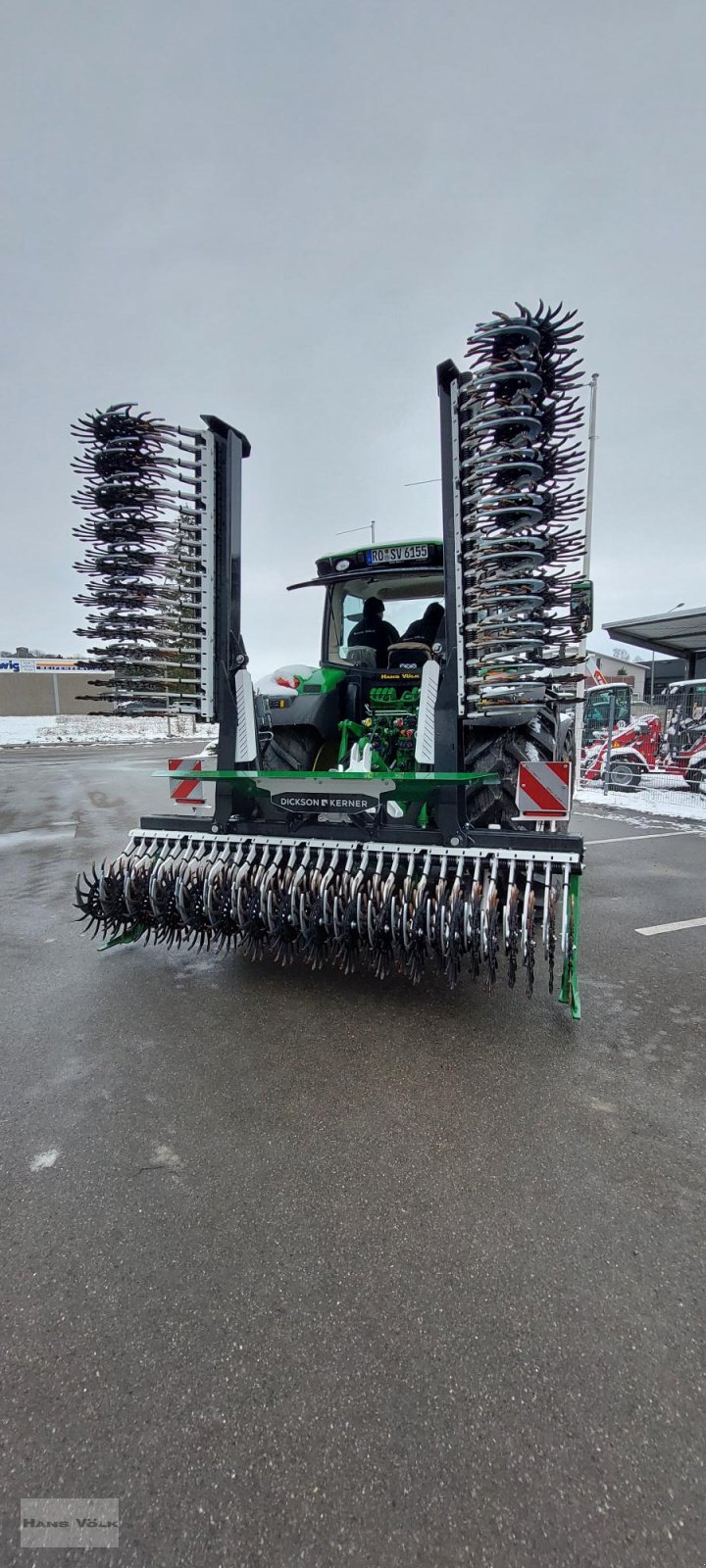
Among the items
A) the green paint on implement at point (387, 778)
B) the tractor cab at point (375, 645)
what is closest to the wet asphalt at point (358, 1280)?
the green paint on implement at point (387, 778)

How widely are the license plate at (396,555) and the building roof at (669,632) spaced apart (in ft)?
39.5

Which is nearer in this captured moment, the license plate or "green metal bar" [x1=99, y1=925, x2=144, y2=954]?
"green metal bar" [x1=99, y1=925, x2=144, y2=954]

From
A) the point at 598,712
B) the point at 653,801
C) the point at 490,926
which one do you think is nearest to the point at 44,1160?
the point at 490,926

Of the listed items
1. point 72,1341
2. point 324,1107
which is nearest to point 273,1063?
point 324,1107

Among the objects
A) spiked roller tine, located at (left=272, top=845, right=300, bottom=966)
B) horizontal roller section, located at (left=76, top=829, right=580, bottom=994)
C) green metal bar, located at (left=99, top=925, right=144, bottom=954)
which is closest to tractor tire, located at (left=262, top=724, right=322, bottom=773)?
horizontal roller section, located at (left=76, top=829, right=580, bottom=994)

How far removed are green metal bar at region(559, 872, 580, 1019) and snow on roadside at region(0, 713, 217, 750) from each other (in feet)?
71.3

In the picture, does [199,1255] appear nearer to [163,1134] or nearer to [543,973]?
[163,1134]

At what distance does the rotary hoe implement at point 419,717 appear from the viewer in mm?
3123

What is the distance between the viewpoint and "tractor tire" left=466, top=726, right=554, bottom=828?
3.82 m

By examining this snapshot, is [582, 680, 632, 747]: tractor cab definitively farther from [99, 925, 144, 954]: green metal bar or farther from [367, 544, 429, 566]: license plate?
[99, 925, 144, 954]: green metal bar

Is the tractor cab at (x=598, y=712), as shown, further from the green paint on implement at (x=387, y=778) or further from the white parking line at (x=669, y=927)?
the green paint on implement at (x=387, y=778)

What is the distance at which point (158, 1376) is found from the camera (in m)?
1.55

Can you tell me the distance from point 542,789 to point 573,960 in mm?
894

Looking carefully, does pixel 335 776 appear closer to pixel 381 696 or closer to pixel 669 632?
pixel 381 696
